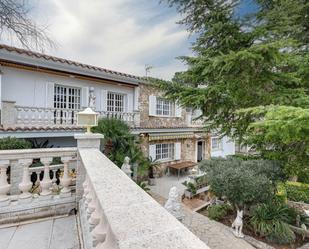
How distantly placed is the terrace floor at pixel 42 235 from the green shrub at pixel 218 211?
24.9ft

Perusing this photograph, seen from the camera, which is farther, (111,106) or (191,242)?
(111,106)

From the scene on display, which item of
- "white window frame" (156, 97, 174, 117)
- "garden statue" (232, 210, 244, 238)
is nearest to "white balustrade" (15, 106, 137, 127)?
"white window frame" (156, 97, 174, 117)

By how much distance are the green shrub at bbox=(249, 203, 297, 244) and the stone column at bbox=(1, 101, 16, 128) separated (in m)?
13.2

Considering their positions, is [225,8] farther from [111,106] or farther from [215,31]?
[111,106]

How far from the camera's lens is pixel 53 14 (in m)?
7.55

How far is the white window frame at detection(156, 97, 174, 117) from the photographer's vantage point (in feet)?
66.7

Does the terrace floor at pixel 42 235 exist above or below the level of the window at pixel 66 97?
below

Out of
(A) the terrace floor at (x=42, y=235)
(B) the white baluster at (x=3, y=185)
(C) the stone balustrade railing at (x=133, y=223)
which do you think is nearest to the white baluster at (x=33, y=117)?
(B) the white baluster at (x=3, y=185)

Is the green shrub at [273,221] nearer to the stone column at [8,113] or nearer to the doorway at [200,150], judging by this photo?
the stone column at [8,113]

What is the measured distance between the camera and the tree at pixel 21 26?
6086 millimetres

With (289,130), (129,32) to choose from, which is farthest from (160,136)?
(289,130)

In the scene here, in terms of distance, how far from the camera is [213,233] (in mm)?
8617

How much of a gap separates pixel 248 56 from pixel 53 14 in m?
7.19

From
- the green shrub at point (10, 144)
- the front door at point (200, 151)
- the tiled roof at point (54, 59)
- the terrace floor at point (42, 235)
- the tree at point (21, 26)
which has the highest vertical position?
the tiled roof at point (54, 59)
